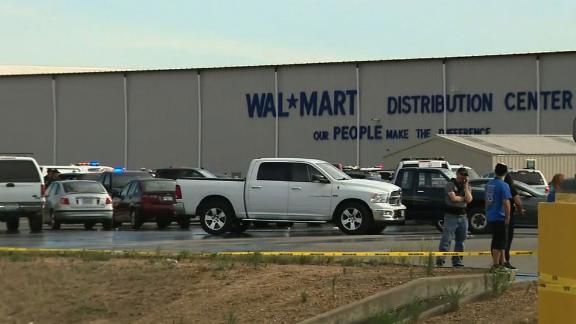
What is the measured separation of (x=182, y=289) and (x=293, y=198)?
10.2 metres

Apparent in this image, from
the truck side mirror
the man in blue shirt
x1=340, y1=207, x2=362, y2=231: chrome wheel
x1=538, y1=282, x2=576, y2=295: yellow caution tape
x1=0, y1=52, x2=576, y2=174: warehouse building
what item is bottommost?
x1=340, y1=207, x2=362, y2=231: chrome wheel

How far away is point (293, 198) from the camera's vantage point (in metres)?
22.6

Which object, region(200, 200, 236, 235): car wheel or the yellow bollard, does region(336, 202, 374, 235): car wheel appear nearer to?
region(200, 200, 236, 235): car wheel

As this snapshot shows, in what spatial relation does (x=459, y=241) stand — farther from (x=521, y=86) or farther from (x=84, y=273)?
(x=521, y=86)

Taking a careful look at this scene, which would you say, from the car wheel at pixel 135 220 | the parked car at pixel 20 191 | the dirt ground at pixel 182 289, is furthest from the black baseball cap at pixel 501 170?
the car wheel at pixel 135 220

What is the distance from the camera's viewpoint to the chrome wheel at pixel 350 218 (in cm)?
2220

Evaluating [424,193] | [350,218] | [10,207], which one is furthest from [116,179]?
[350,218]

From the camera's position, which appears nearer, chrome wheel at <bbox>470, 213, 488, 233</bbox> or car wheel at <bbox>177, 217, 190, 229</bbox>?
chrome wheel at <bbox>470, 213, 488, 233</bbox>

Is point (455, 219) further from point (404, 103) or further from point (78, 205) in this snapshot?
point (404, 103)

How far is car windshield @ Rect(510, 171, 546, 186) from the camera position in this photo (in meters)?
31.1

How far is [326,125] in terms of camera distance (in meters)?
60.8

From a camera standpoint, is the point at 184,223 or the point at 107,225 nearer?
the point at 107,225

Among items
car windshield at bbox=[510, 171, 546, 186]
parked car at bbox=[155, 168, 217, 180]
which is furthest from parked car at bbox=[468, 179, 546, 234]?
parked car at bbox=[155, 168, 217, 180]

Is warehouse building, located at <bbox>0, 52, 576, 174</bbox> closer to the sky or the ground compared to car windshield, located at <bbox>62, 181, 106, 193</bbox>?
closer to the sky
